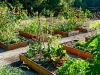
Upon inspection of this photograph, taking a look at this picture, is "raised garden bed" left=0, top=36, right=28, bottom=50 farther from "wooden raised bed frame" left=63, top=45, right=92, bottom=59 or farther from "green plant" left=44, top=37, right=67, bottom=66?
"green plant" left=44, top=37, right=67, bottom=66

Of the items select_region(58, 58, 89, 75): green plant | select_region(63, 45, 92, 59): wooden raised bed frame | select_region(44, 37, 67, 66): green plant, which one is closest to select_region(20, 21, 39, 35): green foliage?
select_region(63, 45, 92, 59): wooden raised bed frame

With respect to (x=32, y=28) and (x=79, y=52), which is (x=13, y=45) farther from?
(x=79, y=52)

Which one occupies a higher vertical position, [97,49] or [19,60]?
[97,49]

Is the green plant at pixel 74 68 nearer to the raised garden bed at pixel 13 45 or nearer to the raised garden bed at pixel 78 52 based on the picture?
the raised garden bed at pixel 78 52

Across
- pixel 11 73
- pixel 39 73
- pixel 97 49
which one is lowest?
pixel 39 73

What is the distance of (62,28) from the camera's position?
1207 cm

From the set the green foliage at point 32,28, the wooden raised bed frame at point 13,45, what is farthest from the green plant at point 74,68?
the green foliage at point 32,28

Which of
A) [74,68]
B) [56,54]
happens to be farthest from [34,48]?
[74,68]

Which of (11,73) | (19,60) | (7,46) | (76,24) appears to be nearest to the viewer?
(11,73)

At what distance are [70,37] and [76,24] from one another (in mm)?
→ 1938

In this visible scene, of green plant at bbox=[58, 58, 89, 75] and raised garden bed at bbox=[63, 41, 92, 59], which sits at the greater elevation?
green plant at bbox=[58, 58, 89, 75]

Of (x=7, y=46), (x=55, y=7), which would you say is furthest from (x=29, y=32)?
(x=55, y=7)

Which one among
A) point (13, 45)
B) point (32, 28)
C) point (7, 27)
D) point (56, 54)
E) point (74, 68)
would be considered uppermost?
point (7, 27)

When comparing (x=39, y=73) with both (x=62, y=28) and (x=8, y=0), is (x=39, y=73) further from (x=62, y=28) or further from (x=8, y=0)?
(x=8, y=0)
